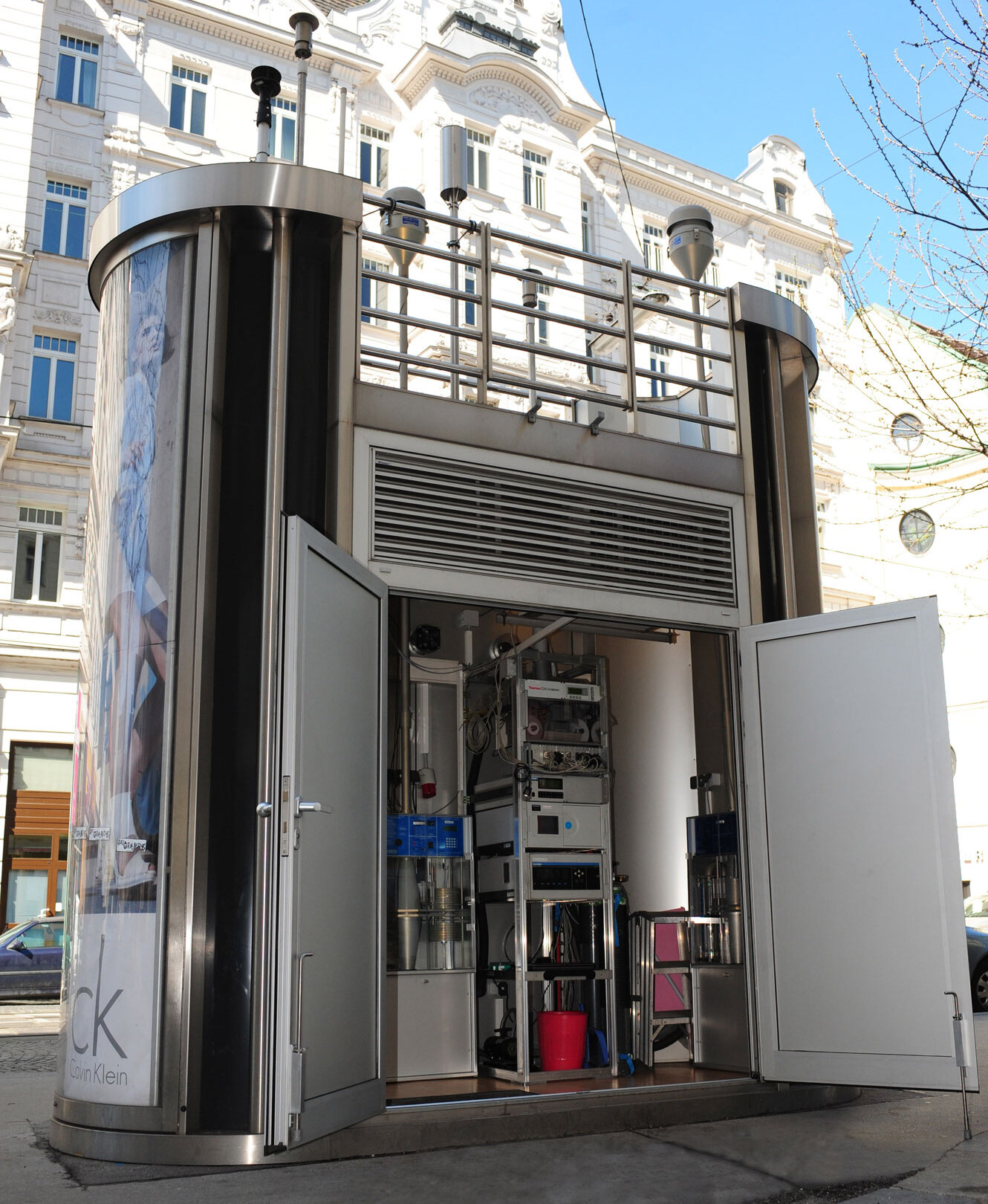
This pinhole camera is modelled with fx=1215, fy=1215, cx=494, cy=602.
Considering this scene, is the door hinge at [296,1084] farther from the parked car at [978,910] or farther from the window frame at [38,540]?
the window frame at [38,540]

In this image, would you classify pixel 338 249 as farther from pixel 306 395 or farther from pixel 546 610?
pixel 546 610

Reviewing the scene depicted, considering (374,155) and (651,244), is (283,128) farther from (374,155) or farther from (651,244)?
(651,244)

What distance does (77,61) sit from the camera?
71.1ft

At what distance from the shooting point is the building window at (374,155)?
24.4 meters

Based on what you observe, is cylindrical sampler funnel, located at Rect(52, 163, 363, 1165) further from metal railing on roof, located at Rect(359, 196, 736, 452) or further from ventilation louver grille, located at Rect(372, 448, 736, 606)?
metal railing on roof, located at Rect(359, 196, 736, 452)

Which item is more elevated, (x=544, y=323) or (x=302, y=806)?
(x=544, y=323)

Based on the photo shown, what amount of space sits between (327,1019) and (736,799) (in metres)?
2.80

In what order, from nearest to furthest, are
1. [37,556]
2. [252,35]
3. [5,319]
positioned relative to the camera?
1. [37,556]
2. [5,319]
3. [252,35]

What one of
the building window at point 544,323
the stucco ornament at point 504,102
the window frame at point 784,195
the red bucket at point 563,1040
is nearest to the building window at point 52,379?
the building window at point 544,323

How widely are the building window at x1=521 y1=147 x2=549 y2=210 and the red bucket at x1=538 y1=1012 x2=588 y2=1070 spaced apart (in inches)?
854

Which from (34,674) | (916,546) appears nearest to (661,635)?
(34,674)

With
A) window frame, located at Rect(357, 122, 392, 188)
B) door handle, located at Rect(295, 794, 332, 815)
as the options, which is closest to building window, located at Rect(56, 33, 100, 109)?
window frame, located at Rect(357, 122, 392, 188)

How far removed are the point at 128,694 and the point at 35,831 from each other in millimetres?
14671

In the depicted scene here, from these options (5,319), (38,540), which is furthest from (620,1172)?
(5,319)
